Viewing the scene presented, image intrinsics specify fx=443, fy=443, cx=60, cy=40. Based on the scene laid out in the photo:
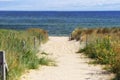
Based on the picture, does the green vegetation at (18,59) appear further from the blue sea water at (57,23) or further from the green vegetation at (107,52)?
the blue sea water at (57,23)

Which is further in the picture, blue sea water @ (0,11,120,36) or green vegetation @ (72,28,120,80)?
blue sea water @ (0,11,120,36)

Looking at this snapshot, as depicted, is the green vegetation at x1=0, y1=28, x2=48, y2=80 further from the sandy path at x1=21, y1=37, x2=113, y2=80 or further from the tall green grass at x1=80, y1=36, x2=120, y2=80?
the tall green grass at x1=80, y1=36, x2=120, y2=80

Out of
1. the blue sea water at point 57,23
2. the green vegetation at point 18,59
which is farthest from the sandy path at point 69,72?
the blue sea water at point 57,23

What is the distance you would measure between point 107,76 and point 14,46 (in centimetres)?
388

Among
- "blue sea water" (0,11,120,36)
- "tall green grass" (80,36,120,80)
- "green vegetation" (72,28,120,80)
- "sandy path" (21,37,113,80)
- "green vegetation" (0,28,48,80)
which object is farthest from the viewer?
"blue sea water" (0,11,120,36)

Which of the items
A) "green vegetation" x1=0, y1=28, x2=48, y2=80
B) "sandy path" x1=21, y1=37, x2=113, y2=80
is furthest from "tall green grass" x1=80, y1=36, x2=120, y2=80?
"green vegetation" x1=0, y1=28, x2=48, y2=80

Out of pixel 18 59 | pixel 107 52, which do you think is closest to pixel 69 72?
pixel 18 59

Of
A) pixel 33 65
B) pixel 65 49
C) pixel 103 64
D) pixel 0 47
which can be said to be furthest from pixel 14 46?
pixel 65 49

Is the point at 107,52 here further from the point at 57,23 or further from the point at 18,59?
the point at 57,23

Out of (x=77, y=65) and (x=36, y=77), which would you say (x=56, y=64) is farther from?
(x=36, y=77)

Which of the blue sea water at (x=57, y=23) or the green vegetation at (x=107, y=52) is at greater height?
the green vegetation at (x=107, y=52)

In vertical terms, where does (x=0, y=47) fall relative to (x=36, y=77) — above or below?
above

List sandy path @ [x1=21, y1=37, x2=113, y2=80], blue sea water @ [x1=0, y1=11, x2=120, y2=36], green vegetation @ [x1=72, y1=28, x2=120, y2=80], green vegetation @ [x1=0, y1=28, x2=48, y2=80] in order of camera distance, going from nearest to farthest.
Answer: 1. green vegetation @ [x1=0, y1=28, x2=48, y2=80]
2. sandy path @ [x1=21, y1=37, x2=113, y2=80]
3. green vegetation @ [x1=72, y1=28, x2=120, y2=80]
4. blue sea water @ [x1=0, y1=11, x2=120, y2=36]

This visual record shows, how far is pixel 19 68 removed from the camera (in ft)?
44.4
